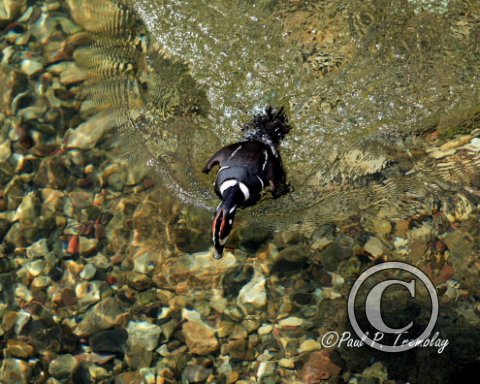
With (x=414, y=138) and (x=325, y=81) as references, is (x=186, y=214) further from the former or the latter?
(x=414, y=138)

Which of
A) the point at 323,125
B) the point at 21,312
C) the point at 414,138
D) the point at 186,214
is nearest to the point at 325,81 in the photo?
the point at 323,125

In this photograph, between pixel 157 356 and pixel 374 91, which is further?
pixel 374 91

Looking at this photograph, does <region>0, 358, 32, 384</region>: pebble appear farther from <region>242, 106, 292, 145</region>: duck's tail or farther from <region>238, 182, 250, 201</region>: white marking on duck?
<region>242, 106, 292, 145</region>: duck's tail

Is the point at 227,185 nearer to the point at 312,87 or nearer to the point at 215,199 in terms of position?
the point at 215,199

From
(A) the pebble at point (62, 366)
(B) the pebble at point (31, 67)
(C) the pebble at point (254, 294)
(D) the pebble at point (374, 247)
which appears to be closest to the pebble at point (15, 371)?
(A) the pebble at point (62, 366)

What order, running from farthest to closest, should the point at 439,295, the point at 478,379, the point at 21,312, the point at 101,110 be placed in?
the point at 101,110, the point at 21,312, the point at 439,295, the point at 478,379

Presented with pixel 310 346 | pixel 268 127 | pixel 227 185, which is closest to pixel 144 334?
pixel 310 346
